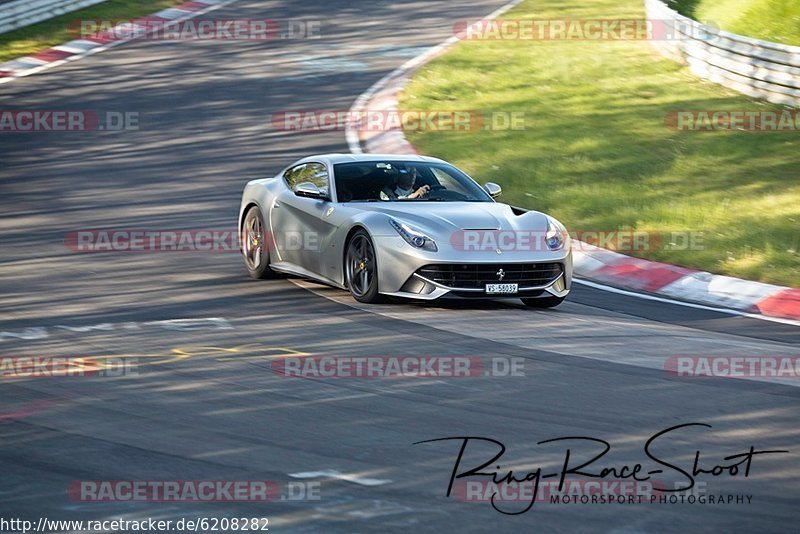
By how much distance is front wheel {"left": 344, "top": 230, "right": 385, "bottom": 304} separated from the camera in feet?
37.4

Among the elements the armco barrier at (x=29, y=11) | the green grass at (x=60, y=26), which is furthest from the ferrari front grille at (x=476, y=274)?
the armco barrier at (x=29, y=11)

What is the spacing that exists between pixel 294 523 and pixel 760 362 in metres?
4.97

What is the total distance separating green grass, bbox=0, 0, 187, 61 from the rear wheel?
1506 centimetres

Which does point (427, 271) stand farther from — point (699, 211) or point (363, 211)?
point (699, 211)

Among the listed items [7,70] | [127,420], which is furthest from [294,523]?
[7,70]

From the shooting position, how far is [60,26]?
98.0 feet

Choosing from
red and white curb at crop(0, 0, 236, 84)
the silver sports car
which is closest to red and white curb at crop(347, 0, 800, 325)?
the silver sports car

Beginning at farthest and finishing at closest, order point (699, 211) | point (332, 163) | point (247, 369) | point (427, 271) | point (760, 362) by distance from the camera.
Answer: point (699, 211) → point (332, 163) → point (427, 271) → point (760, 362) → point (247, 369)

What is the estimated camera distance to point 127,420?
7.68 metres

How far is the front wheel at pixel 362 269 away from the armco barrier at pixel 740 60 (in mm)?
10821

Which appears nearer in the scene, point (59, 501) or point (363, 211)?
point (59, 501)

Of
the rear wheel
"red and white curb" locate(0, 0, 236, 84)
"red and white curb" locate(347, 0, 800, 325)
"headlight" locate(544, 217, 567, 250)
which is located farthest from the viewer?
"red and white curb" locate(0, 0, 236, 84)

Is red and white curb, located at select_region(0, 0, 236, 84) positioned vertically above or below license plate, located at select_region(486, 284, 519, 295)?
above

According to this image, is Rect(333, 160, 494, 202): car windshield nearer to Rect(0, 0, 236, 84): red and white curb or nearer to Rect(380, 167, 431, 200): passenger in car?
Rect(380, 167, 431, 200): passenger in car
